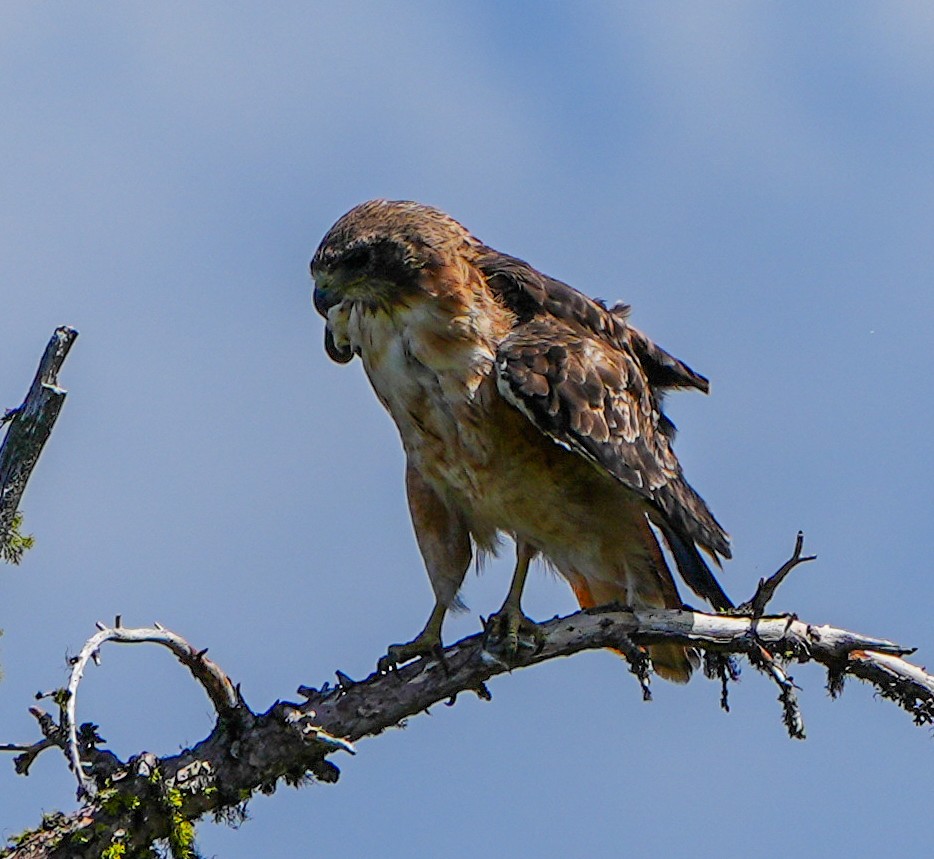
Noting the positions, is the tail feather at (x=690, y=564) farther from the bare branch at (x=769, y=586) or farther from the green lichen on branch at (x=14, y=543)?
the green lichen on branch at (x=14, y=543)

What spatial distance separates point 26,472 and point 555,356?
2.45 meters

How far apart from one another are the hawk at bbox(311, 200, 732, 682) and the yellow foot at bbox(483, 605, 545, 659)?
1cm

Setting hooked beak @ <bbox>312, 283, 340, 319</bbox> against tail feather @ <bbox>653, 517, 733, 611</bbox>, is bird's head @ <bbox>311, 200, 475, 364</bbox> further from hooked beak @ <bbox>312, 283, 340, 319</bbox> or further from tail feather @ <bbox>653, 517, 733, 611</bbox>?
tail feather @ <bbox>653, 517, 733, 611</bbox>

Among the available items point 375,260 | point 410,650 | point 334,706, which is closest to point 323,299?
point 375,260

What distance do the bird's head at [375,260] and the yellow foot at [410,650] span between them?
1.29 meters

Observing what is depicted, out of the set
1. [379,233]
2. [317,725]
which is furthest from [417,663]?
[379,233]

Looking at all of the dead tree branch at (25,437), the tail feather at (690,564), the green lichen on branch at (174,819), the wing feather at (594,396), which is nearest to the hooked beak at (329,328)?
the wing feather at (594,396)

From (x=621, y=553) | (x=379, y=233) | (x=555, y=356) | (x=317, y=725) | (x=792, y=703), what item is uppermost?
(x=379, y=233)

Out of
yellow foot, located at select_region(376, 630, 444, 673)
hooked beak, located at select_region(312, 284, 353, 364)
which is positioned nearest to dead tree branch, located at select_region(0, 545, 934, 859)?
yellow foot, located at select_region(376, 630, 444, 673)

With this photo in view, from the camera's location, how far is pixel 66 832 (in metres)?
4.53

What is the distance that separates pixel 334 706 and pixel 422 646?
751 millimetres

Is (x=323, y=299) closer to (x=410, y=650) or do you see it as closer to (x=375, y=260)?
(x=375, y=260)

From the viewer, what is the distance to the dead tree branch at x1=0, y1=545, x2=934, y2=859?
4.53 meters

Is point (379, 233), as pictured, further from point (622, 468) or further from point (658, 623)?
point (658, 623)
